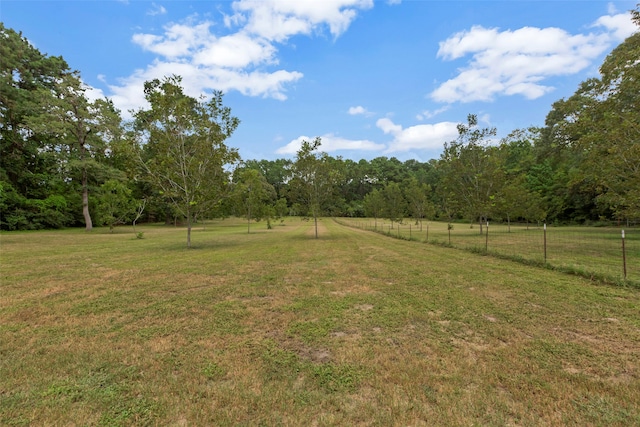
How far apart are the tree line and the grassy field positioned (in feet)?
30.2

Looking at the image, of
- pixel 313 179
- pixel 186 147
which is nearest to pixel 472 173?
pixel 313 179

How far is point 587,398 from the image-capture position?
8.79 feet

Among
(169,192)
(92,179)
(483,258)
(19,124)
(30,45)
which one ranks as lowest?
(483,258)

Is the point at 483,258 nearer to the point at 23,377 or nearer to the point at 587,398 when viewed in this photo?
the point at 587,398

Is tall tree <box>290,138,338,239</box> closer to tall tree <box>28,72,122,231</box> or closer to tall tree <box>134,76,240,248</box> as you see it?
tall tree <box>134,76,240,248</box>

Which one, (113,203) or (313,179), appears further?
(113,203)

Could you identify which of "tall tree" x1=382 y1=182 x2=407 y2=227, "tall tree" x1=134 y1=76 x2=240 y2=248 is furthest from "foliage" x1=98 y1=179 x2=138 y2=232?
"tall tree" x1=382 y1=182 x2=407 y2=227

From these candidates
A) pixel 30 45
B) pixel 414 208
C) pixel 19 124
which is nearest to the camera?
pixel 19 124

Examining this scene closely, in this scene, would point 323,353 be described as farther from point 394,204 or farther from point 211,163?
point 394,204

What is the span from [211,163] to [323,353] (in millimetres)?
14138

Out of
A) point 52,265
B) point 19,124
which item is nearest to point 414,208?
point 52,265

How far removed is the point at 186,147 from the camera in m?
16.1

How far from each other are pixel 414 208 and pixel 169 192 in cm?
3383

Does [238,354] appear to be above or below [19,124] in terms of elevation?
below
